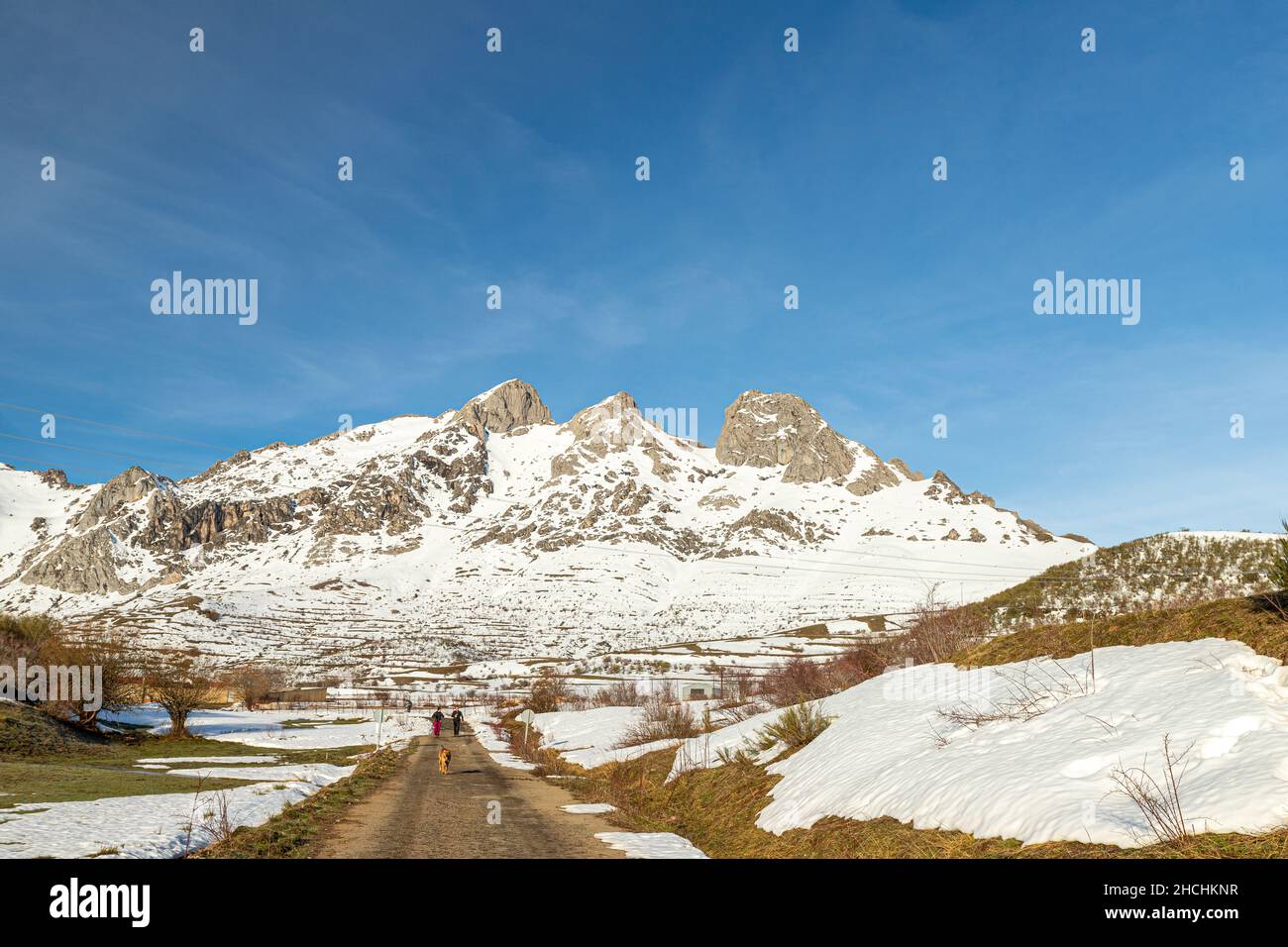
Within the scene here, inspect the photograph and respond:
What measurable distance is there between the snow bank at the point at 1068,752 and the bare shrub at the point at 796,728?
156 centimetres

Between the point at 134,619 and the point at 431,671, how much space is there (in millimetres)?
119415

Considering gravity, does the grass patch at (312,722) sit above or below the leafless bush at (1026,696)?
below

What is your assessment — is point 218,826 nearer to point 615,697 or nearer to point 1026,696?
point 1026,696

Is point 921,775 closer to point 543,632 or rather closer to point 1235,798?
point 1235,798

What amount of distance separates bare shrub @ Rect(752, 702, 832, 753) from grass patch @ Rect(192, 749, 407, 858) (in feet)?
35.2

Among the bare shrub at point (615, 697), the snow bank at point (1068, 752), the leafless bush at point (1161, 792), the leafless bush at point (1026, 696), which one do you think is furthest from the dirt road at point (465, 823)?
the bare shrub at point (615, 697)

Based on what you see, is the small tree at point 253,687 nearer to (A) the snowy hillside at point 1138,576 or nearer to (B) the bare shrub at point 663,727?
(B) the bare shrub at point 663,727

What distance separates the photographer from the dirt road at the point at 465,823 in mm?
13016

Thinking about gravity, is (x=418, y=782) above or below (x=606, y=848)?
below

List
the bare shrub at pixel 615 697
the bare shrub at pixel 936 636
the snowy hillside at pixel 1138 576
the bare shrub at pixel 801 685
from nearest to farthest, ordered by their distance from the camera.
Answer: the bare shrub at pixel 936 636 < the snowy hillside at pixel 1138 576 < the bare shrub at pixel 801 685 < the bare shrub at pixel 615 697

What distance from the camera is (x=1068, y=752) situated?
969cm
